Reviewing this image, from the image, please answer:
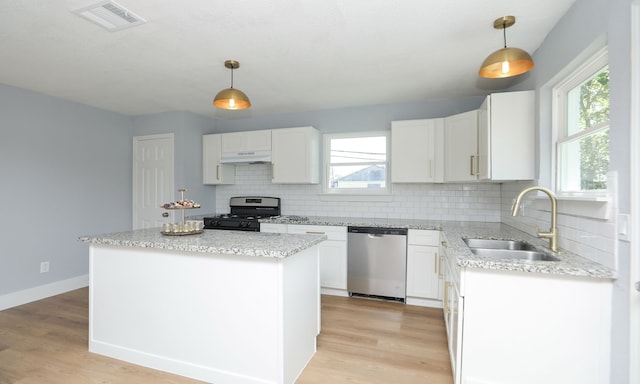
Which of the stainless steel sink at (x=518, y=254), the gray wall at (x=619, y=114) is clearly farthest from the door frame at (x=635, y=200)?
the stainless steel sink at (x=518, y=254)

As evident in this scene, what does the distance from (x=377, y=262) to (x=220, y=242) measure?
6.65ft

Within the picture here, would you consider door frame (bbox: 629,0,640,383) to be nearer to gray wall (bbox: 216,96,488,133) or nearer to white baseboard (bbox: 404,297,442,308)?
white baseboard (bbox: 404,297,442,308)

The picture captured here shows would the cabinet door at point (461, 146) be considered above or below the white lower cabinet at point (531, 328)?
above

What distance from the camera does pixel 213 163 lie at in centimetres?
462

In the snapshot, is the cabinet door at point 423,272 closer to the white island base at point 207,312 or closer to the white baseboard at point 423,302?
the white baseboard at point 423,302

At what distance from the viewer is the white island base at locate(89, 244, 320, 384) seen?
1.88 metres

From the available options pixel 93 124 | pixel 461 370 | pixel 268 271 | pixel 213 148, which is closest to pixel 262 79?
pixel 213 148

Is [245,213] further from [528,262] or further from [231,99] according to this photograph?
[528,262]

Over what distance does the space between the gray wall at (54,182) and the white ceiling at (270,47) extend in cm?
35

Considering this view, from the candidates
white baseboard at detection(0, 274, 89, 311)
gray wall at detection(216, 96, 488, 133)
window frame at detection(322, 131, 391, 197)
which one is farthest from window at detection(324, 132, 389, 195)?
white baseboard at detection(0, 274, 89, 311)

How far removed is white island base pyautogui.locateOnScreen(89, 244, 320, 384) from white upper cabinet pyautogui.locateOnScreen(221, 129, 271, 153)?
2393 mm

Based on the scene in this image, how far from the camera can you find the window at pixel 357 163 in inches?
162

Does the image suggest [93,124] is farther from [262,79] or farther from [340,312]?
[340,312]

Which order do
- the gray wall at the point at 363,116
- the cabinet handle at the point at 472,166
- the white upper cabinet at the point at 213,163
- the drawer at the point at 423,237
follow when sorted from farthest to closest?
the white upper cabinet at the point at 213,163, the gray wall at the point at 363,116, the drawer at the point at 423,237, the cabinet handle at the point at 472,166
